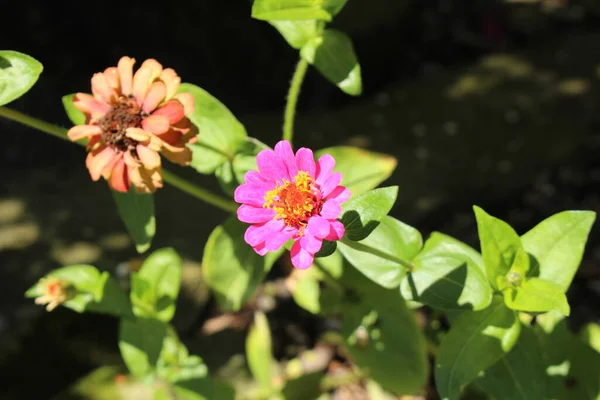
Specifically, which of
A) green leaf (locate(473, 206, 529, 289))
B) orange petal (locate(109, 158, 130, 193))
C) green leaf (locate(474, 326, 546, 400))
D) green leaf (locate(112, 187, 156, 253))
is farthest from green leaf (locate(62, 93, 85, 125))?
green leaf (locate(474, 326, 546, 400))

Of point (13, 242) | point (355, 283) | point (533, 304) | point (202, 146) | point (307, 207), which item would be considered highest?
point (307, 207)

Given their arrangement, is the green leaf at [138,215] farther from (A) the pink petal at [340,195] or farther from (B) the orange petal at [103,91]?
(A) the pink petal at [340,195]

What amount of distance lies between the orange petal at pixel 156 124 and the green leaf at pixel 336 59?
0.31 metres

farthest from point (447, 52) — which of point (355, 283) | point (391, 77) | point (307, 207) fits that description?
point (307, 207)

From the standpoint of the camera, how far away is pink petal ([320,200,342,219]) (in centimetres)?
83

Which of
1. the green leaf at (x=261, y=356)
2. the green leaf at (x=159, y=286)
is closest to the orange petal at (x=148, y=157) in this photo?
the green leaf at (x=159, y=286)

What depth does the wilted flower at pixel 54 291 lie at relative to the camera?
1.16m

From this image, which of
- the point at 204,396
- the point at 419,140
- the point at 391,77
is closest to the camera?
the point at 204,396

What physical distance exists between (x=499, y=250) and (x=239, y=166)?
1.67 ft

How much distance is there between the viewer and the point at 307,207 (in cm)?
86

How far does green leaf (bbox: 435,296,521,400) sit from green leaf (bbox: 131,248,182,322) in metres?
0.61

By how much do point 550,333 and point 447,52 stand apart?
1.72m

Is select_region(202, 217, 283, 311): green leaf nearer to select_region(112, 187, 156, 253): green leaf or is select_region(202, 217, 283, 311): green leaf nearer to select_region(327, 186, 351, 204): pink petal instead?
select_region(112, 187, 156, 253): green leaf

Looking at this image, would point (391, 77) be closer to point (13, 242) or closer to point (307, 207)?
point (13, 242)
